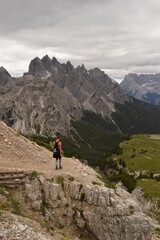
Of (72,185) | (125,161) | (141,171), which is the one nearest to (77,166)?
(72,185)

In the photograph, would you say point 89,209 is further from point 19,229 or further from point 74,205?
point 19,229

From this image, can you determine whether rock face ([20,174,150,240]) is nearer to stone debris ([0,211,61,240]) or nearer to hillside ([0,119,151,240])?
hillside ([0,119,151,240])

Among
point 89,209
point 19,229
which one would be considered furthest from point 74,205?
point 19,229

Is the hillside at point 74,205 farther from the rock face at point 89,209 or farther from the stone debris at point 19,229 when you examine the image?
the stone debris at point 19,229

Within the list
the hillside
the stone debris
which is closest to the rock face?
the hillside

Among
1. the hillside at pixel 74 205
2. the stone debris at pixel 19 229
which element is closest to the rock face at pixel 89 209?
the hillside at pixel 74 205

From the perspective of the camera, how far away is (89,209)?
3344cm

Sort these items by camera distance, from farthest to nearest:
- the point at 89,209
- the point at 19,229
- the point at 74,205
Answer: the point at 74,205, the point at 89,209, the point at 19,229

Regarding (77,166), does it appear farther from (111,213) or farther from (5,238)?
(5,238)

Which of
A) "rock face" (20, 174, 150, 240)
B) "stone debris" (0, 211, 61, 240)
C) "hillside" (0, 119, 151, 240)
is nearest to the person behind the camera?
"stone debris" (0, 211, 61, 240)

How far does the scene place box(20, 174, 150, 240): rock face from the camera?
31.9 m

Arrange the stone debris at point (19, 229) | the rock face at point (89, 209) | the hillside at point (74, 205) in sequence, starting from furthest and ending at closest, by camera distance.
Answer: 1. the rock face at point (89, 209)
2. the hillside at point (74, 205)
3. the stone debris at point (19, 229)

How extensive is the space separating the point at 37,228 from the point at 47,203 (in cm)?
674

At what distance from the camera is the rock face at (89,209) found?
31859mm
